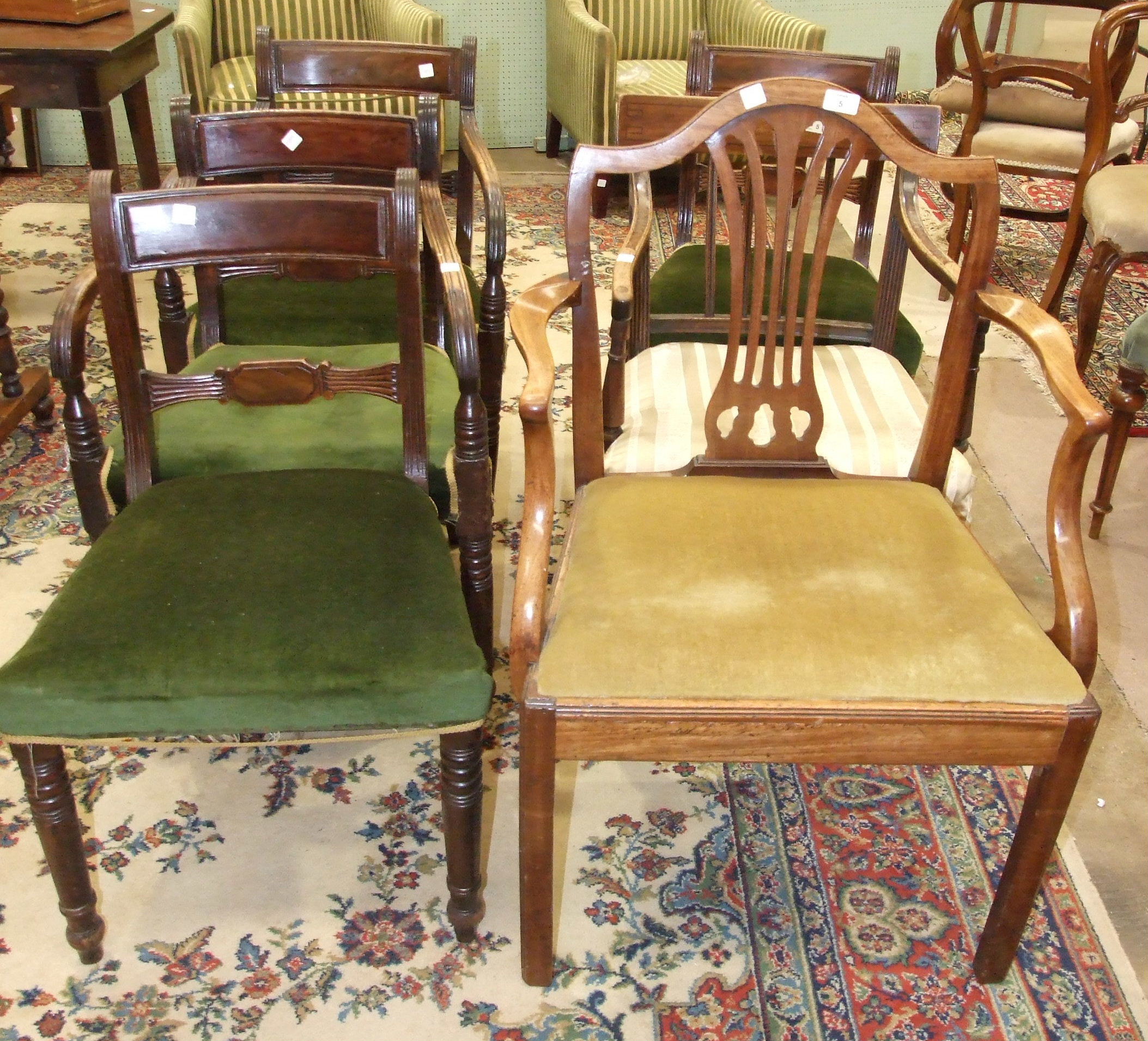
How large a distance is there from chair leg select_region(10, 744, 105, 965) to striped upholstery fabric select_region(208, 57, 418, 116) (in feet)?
9.23

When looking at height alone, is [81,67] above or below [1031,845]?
above

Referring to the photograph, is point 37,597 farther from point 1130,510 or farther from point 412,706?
point 1130,510

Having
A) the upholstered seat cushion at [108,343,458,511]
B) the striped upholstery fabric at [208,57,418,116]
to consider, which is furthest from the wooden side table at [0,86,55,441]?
the striped upholstery fabric at [208,57,418,116]

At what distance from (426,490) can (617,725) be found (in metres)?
0.54

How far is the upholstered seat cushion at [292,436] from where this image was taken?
1748 mm

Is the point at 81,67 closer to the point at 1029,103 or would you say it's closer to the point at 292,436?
the point at 292,436

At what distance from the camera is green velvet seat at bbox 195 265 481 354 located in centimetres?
212

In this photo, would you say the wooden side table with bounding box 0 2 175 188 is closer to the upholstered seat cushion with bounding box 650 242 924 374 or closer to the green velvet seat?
the green velvet seat

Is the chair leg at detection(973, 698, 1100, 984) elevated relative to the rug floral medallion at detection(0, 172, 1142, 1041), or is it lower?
elevated

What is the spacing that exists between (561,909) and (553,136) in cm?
394

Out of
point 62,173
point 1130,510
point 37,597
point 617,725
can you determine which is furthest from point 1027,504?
point 62,173

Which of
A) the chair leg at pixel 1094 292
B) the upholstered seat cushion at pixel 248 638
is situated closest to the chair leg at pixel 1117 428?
the chair leg at pixel 1094 292

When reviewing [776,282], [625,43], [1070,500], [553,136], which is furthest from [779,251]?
[553,136]

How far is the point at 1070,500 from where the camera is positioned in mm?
1335
